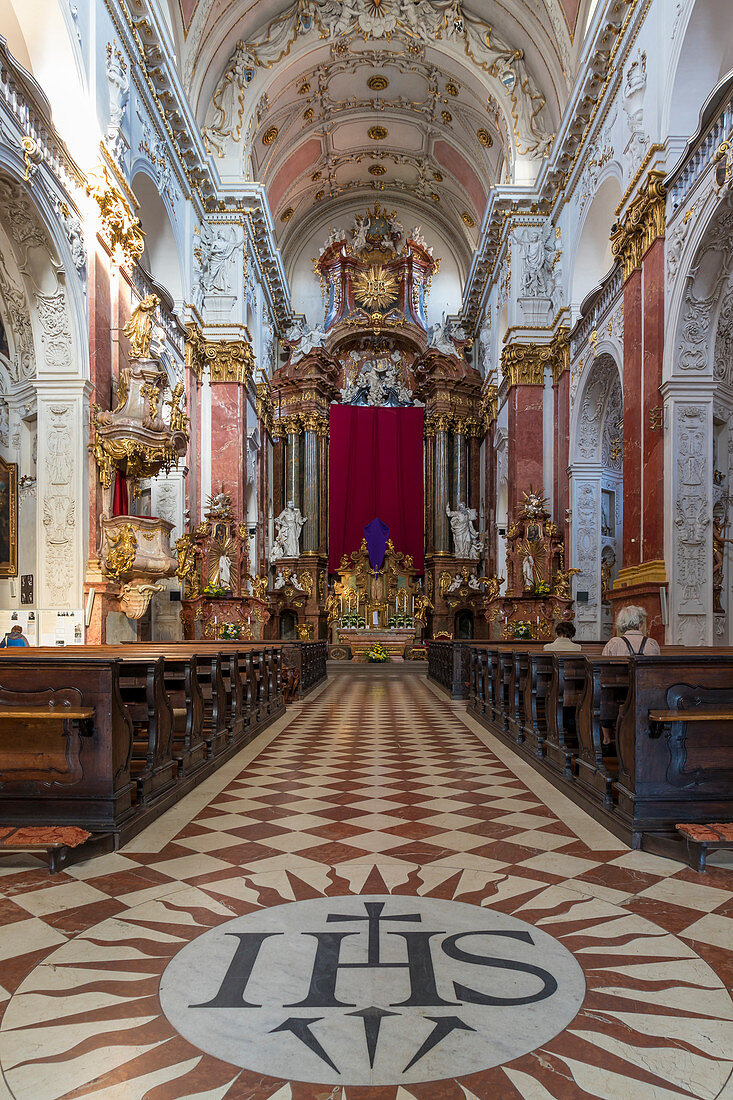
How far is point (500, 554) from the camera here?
20.8 meters

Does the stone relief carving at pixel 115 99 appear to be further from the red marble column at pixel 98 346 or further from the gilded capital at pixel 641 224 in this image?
the gilded capital at pixel 641 224

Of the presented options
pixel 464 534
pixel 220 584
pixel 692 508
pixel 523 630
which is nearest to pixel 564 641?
pixel 692 508

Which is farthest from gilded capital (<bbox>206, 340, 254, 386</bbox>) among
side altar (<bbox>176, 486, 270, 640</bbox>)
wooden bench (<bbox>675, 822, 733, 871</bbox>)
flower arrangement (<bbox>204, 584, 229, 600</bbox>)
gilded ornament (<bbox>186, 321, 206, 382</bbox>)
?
wooden bench (<bbox>675, 822, 733, 871</bbox>)

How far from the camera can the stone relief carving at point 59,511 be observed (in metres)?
8.66

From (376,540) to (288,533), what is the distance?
116 inches

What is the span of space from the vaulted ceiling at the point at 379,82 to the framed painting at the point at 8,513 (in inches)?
391

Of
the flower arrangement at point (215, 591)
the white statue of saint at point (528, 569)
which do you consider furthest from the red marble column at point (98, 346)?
the white statue of saint at point (528, 569)

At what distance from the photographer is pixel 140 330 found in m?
9.60

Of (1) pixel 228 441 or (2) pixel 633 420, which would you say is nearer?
(2) pixel 633 420

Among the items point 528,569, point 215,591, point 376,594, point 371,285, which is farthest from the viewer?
point 371,285

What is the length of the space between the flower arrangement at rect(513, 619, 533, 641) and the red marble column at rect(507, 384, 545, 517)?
3.29 m

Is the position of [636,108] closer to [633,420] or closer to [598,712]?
[633,420]

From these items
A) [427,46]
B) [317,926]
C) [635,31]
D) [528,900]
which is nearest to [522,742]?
[528,900]

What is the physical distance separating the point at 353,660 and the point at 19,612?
42.2ft
